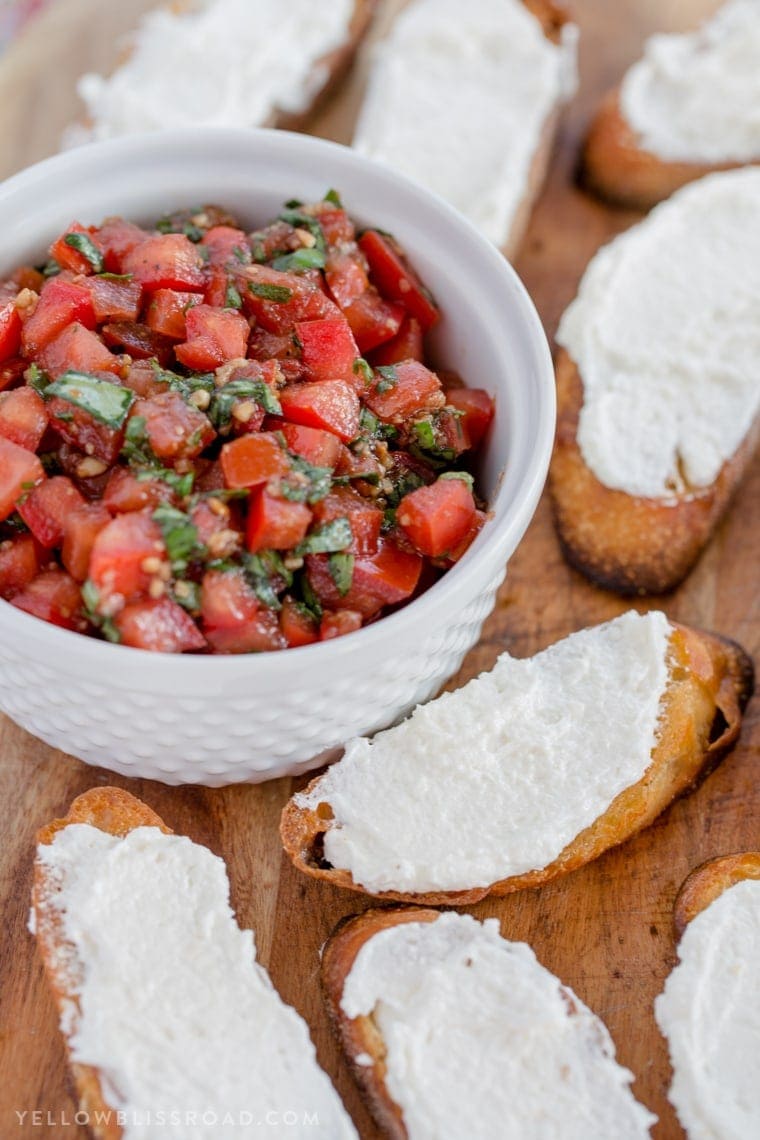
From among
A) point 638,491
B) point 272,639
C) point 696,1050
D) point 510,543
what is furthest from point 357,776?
point 638,491

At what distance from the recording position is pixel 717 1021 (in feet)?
8.96

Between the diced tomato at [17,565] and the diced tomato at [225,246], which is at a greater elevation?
the diced tomato at [225,246]

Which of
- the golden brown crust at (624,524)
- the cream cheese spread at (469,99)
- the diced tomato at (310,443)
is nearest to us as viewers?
the diced tomato at (310,443)

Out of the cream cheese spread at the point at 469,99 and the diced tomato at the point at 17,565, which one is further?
the cream cheese spread at the point at 469,99

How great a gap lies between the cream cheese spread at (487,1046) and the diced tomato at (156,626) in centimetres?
86

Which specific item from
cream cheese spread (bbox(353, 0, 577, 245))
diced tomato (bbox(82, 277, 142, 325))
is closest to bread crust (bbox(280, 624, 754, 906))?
diced tomato (bbox(82, 277, 142, 325))

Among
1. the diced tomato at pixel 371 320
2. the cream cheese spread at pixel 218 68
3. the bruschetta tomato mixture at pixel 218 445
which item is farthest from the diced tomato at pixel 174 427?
the cream cheese spread at pixel 218 68

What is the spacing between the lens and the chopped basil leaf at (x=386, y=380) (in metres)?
3.02

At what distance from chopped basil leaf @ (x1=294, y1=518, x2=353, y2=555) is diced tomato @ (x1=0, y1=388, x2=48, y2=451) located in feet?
2.22

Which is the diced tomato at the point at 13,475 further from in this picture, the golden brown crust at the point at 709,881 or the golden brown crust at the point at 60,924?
the golden brown crust at the point at 709,881

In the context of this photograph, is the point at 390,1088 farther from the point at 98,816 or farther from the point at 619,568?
the point at 619,568

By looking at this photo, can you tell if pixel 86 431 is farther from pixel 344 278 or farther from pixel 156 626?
pixel 344 278

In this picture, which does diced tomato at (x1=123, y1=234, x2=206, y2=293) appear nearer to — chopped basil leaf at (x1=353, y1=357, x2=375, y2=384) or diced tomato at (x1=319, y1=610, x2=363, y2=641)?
chopped basil leaf at (x1=353, y1=357, x2=375, y2=384)

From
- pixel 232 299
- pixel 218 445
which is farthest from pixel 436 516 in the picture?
pixel 232 299
